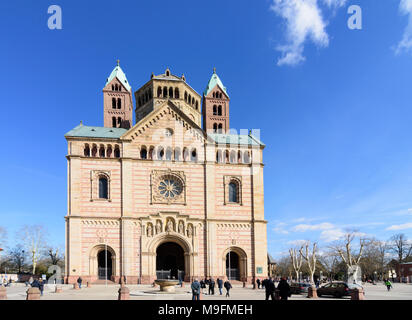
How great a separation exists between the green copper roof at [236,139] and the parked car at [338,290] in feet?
77.3

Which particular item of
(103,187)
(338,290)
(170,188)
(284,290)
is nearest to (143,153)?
(170,188)

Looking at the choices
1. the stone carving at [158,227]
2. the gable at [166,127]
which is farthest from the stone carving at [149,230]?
the gable at [166,127]

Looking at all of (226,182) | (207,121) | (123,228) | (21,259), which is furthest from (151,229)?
(21,259)

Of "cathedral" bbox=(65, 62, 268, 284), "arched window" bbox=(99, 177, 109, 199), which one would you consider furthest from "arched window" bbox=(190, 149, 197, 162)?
"arched window" bbox=(99, 177, 109, 199)

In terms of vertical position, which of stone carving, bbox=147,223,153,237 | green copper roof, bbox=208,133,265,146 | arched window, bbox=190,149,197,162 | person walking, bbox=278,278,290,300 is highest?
green copper roof, bbox=208,133,265,146

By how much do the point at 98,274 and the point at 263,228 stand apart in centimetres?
1904

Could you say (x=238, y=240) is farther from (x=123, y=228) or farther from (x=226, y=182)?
(x=123, y=228)

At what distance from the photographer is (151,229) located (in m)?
47.6

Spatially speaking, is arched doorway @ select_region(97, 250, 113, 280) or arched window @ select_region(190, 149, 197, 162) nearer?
arched doorway @ select_region(97, 250, 113, 280)

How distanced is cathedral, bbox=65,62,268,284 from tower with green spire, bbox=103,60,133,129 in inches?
274

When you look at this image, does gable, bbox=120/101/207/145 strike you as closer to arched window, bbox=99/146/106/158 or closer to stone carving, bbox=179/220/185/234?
arched window, bbox=99/146/106/158

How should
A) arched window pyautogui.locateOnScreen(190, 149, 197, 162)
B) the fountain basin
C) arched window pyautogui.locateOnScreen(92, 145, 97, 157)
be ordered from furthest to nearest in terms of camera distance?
arched window pyautogui.locateOnScreen(190, 149, 197, 162)
arched window pyautogui.locateOnScreen(92, 145, 97, 157)
the fountain basin

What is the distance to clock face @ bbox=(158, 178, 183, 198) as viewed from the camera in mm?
49375
